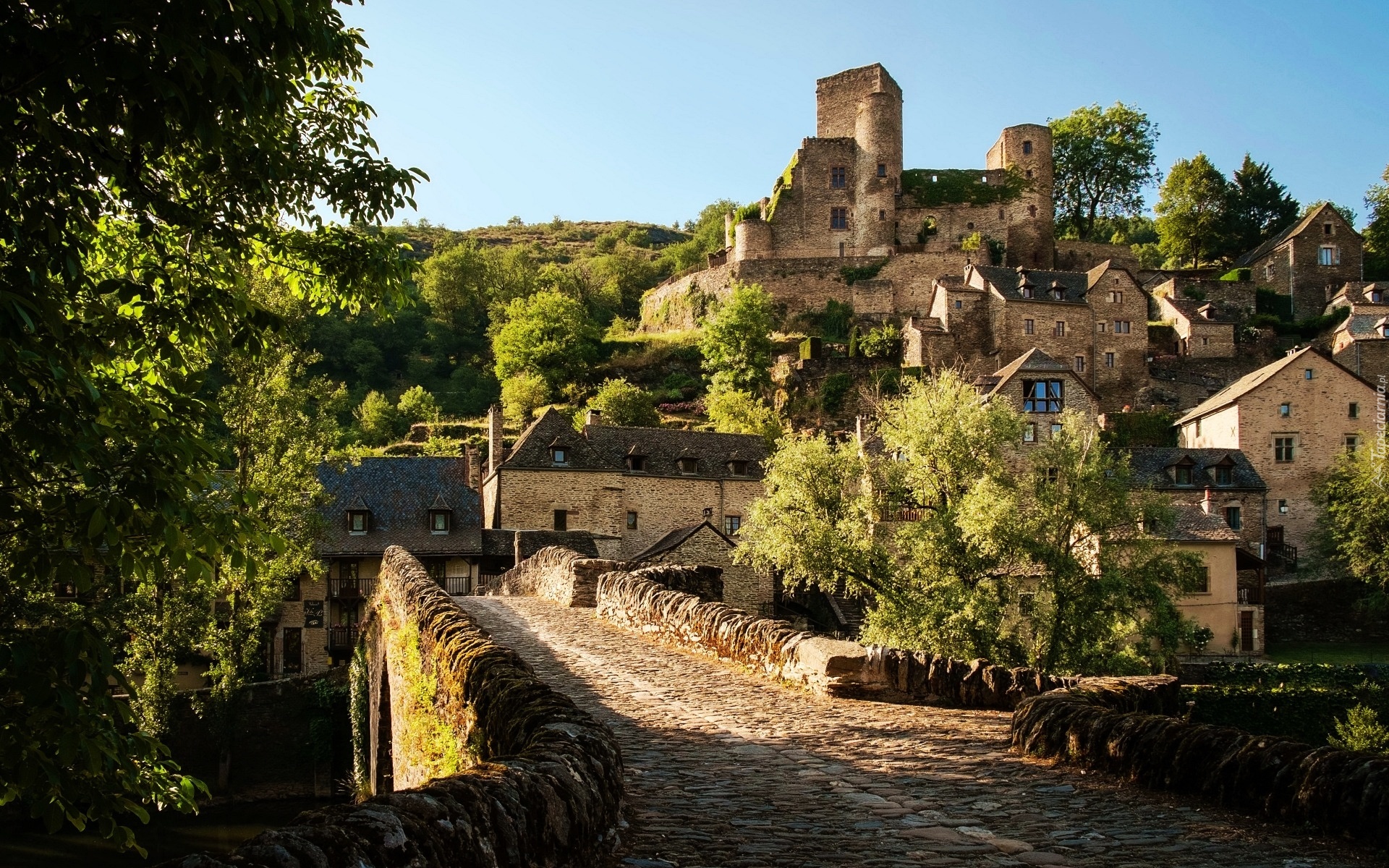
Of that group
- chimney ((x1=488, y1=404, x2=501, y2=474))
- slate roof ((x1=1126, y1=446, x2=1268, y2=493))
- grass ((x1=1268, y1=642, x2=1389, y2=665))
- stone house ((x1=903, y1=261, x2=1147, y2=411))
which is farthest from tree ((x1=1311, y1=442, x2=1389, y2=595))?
chimney ((x1=488, y1=404, x2=501, y2=474))

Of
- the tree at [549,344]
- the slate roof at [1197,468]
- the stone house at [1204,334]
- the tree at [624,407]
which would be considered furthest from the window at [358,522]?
the stone house at [1204,334]

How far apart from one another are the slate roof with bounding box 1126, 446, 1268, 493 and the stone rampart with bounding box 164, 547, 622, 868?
49.6 m

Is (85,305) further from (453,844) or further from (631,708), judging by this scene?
(631,708)

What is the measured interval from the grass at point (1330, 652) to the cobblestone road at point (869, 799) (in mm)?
40583

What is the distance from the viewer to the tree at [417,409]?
3314 inches

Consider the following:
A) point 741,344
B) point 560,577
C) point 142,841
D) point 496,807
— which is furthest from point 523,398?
point 496,807

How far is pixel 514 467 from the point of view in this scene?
1917 inches

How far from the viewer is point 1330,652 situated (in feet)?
160

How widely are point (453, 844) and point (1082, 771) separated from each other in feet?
18.2

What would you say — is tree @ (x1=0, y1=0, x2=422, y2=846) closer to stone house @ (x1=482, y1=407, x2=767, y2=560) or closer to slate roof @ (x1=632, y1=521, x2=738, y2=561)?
slate roof @ (x1=632, y1=521, x2=738, y2=561)

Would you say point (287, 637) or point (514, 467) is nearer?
point (287, 637)

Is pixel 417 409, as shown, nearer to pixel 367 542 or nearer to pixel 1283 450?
pixel 367 542

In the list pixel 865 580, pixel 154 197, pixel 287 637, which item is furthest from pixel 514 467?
pixel 154 197

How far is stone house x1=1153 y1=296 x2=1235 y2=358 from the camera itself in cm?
7675
